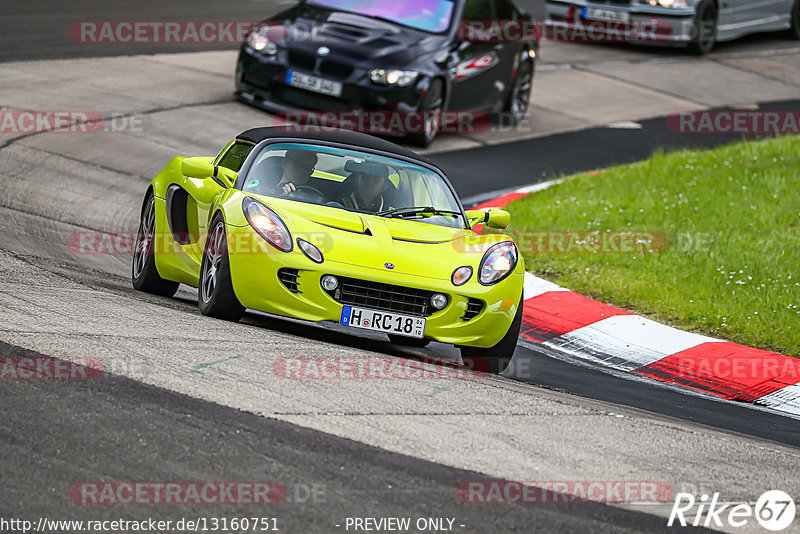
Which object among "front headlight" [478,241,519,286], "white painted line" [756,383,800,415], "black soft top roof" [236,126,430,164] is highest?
"black soft top roof" [236,126,430,164]

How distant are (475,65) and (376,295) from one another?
8563mm

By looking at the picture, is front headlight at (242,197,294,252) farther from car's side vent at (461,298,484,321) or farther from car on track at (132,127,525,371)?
car's side vent at (461,298,484,321)

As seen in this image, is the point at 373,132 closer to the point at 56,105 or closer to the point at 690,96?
the point at 56,105

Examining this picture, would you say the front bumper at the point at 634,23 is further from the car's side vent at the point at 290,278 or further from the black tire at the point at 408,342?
the car's side vent at the point at 290,278

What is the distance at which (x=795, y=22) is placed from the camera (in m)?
23.8

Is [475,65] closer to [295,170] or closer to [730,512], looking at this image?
[295,170]

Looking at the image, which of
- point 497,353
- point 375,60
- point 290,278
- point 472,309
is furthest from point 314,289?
point 375,60

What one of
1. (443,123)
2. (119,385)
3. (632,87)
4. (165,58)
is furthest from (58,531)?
(632,87)

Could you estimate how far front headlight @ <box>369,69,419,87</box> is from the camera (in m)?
13.7

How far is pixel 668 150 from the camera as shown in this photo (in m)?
15.6

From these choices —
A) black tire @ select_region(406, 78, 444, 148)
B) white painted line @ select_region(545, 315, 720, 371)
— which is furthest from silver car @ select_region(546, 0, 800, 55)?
white painted line @ select_region(545, 315, 720, 371)

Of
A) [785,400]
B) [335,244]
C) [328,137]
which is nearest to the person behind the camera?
[335,244]

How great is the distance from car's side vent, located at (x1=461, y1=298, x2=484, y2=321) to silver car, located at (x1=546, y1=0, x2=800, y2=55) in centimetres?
1376

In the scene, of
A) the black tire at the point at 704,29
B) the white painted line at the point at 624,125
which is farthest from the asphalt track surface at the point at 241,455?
the black tire at the point at 704,29
